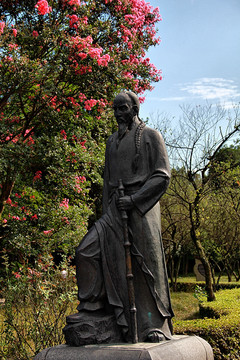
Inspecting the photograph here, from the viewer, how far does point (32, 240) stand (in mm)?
10508

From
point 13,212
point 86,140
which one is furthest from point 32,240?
point 86,140

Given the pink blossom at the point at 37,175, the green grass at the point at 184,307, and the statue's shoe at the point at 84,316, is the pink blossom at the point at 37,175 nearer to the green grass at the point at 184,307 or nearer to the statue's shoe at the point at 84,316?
the statue's shoe at the point at 84,316

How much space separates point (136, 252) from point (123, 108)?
5.01 ft

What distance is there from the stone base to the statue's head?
2279 mm

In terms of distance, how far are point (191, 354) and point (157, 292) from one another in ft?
2.05

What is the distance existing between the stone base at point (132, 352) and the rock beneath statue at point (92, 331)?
101 millimetres

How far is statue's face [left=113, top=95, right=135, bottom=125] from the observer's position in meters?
4.83

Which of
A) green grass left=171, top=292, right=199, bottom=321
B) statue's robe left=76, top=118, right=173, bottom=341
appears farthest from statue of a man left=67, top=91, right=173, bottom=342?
green grass left=171, top=292, right=199, bottom=321

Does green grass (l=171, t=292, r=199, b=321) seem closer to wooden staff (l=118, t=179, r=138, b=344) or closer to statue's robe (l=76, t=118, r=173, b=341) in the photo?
statue's robe (l=76, t=118, r=173, b=341)

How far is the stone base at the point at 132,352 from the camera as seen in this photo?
11.9 feet

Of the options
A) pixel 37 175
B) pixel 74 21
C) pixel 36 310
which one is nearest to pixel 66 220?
pixel 37 175

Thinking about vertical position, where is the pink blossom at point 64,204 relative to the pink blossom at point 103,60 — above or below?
below

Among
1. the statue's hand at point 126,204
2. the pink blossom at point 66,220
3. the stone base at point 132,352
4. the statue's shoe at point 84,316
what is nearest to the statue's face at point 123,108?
the statue's hand at point 126,204

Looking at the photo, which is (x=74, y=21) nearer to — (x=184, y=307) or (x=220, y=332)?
(x=220, y=332)
